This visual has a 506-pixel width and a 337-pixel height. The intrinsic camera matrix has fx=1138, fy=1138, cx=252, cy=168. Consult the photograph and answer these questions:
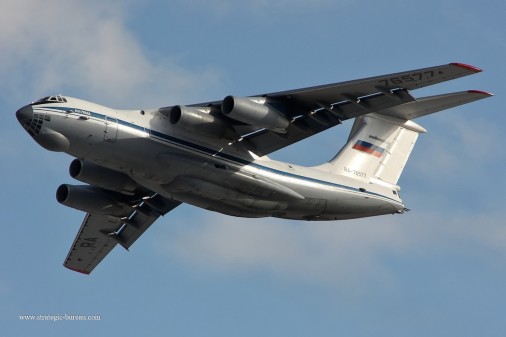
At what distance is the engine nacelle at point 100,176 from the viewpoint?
20.2 metres

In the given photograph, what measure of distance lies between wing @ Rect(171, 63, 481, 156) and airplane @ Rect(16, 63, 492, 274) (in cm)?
2

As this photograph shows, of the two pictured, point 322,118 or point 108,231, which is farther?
point 108,231

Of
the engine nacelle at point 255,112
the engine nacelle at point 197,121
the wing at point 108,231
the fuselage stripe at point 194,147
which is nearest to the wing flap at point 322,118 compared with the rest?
the fuselage stripe at point 194,147

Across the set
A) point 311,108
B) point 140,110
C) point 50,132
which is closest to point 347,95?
point 311,108

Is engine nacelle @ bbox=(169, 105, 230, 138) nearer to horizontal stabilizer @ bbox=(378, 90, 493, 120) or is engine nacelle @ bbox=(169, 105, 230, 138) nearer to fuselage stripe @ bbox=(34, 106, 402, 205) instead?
fuselage stripe @ bbox=(34, 106, 402, 205)

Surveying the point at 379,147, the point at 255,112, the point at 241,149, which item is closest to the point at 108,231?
the point at 241,149

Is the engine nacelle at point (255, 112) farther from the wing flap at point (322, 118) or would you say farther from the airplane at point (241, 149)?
the wing flap at point (322, 118)

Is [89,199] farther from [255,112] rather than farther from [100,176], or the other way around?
[255,112]

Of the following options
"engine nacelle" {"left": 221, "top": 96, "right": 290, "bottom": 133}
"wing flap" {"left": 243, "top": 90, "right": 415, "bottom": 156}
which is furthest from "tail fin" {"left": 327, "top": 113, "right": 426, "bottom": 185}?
"engine nacelle" {"left": 221, "top": 96, "right": 290, "bottom": 133}

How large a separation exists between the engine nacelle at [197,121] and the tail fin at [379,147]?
10.3 feet

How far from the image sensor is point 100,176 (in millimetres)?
20359

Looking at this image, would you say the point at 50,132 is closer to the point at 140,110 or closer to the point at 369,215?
the point at 140,110

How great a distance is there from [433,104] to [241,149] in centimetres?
371

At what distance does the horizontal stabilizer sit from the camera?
64.9 feet
